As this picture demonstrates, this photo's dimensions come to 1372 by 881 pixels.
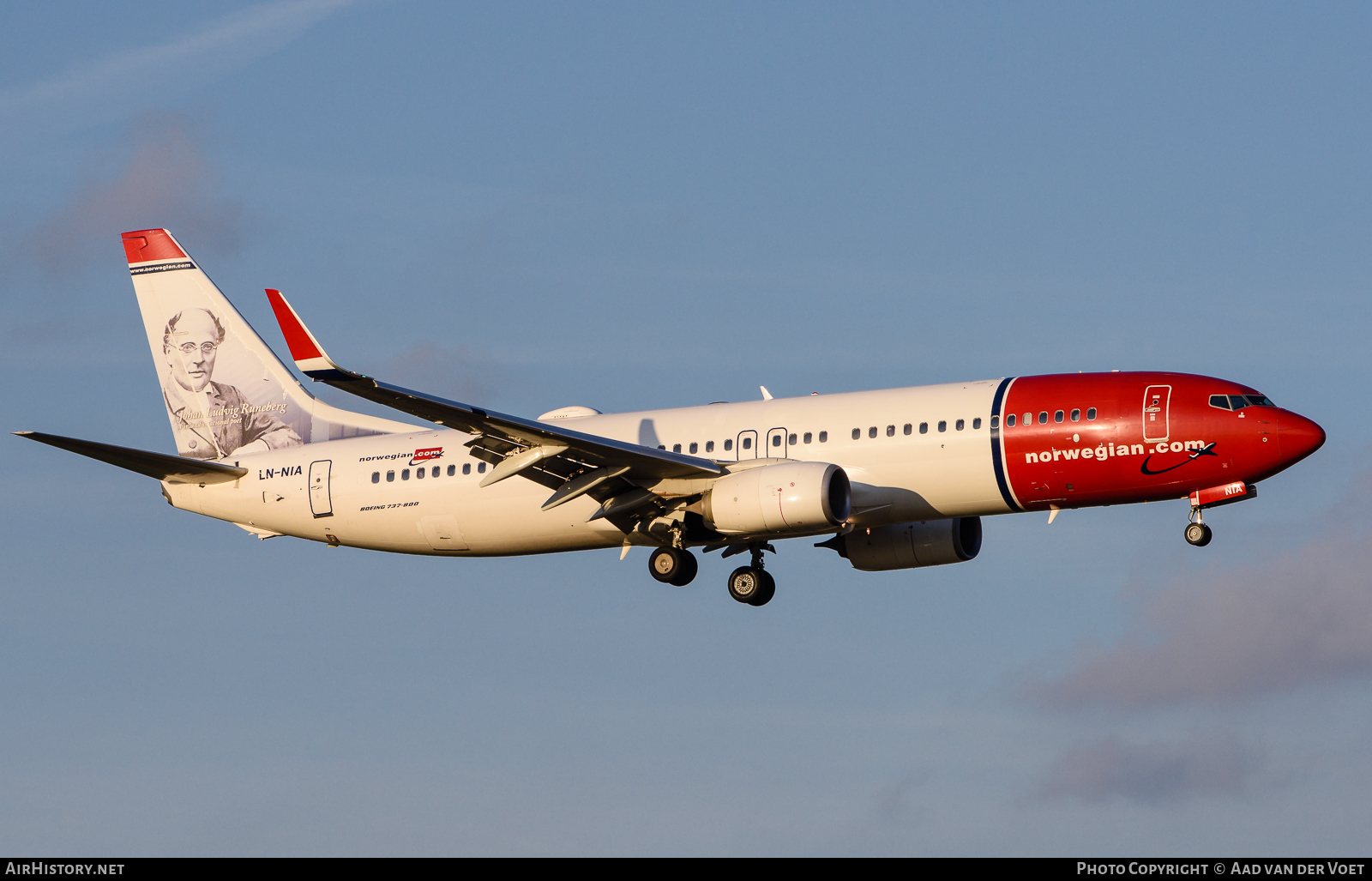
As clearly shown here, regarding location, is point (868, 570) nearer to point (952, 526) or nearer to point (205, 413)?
point (952, 526)

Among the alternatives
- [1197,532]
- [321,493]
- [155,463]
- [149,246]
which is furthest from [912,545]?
[149,246]

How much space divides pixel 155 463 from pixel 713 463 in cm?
1630

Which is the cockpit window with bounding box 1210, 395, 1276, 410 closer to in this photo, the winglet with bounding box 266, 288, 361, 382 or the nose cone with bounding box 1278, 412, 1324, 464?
the nose cone with bounding box 1278, 412, 1324, 464

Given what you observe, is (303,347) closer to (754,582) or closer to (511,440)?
(511,440)

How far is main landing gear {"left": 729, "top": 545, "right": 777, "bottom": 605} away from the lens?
163 ft

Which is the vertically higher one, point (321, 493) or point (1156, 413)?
point (321, 493)

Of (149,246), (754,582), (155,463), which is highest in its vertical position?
(149,246)

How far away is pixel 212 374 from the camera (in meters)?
56.1

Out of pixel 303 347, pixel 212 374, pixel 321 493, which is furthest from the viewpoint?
pixel 212 374

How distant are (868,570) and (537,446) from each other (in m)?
11.6

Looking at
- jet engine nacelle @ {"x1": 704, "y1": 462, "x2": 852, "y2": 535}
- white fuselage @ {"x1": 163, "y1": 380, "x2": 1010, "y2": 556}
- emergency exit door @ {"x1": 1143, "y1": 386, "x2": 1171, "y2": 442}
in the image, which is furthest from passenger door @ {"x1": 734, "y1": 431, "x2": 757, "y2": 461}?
emergency exit door @ {"x1": 1143, "y1": 386, "x2": 1171, "y2": 442}

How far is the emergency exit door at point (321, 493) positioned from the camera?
5191cm

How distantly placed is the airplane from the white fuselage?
0.18 feet

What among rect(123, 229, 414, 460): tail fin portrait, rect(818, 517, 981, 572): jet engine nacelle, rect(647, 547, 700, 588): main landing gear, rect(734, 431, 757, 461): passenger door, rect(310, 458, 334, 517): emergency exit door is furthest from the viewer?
rect(123, 229, 414, 460): tail fin portrait
